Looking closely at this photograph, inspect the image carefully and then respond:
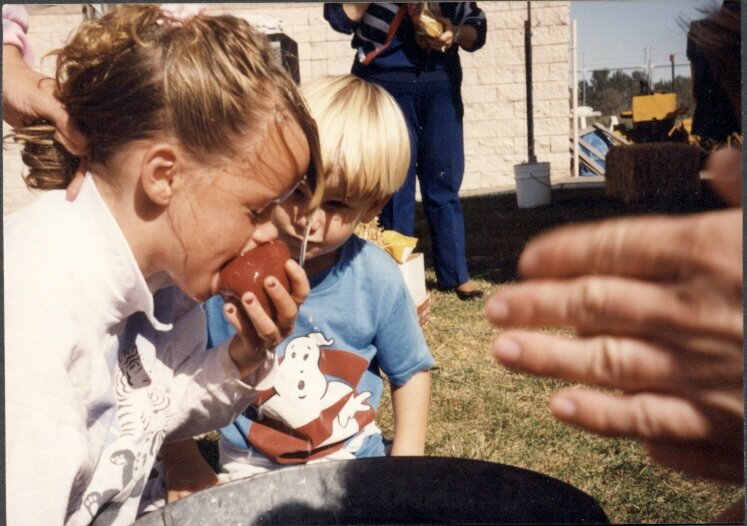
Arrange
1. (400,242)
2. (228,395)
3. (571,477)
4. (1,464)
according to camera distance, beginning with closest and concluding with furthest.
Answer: (1,464) < (228,395) < (571,477) < (400,242)

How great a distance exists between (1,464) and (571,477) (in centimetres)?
71

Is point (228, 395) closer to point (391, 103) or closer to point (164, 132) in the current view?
point (164, 132)

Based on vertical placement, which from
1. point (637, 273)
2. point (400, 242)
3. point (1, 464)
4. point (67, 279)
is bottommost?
point (400, 242)

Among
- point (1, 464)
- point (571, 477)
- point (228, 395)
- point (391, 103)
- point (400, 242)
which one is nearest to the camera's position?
point (1, 464)

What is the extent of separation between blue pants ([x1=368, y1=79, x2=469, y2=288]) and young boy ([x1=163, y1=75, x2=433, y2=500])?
69mm

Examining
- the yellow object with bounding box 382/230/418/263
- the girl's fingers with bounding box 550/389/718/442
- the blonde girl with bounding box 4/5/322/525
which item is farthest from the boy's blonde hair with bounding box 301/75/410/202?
the girl's fingers with bounding box 550/389/718/442

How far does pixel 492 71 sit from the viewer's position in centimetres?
109

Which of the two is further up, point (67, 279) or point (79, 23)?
point (79, 23)

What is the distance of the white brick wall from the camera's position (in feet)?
2.25

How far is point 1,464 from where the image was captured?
0.56 meters

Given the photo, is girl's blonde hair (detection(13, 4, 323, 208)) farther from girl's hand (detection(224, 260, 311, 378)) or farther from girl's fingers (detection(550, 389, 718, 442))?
girl's fingers (detection(550, 389, 718, 442))

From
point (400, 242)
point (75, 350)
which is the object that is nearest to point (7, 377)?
point (75, 350)

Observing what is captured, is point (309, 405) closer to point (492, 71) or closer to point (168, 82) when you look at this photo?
point (168, 82)

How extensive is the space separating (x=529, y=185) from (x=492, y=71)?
182mm
